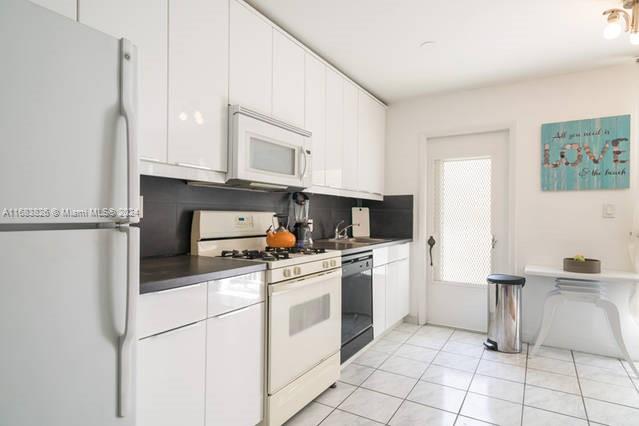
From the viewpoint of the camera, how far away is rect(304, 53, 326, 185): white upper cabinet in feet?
8.88

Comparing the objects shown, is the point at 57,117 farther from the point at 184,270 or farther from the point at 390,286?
the point at 390,286

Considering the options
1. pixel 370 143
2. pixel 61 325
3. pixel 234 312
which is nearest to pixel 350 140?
pixel 370 143

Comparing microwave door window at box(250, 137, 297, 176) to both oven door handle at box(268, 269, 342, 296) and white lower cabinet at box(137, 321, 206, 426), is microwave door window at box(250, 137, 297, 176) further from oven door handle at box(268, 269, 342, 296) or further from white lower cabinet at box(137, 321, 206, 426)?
white lower cabinet at box(137, 321, 206, 426)

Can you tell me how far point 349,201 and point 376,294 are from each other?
122 cm

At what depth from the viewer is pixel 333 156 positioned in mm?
3039

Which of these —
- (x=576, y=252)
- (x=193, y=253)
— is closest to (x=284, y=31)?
(x=193, y=253)

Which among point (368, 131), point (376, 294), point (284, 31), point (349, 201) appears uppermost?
point (284, 31)

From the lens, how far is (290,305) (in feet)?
6.46

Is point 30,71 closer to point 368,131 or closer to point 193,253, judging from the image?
point 193,253

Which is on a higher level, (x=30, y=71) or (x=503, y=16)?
(x=503, y=16)

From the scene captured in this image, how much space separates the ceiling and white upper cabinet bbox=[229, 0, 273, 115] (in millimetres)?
156

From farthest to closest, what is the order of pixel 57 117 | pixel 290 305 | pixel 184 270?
pixel 290 305
pixel 184 270
pixel 57 117

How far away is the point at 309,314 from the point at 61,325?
1.37 meters

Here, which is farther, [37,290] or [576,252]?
[576,252]
